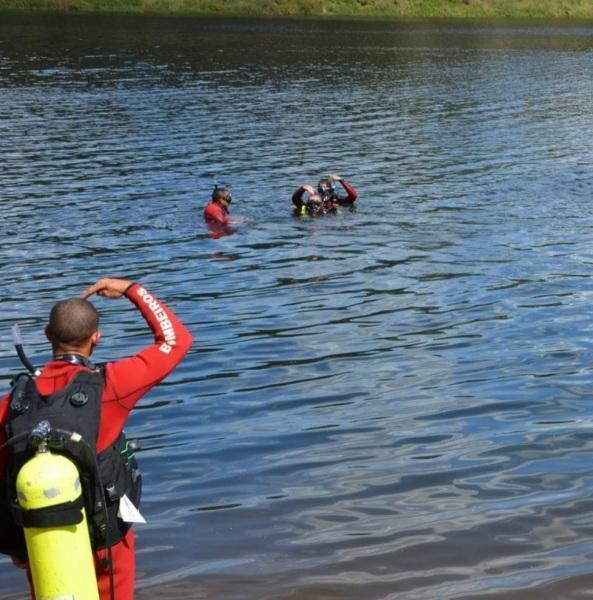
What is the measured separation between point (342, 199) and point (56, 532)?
1914 cm

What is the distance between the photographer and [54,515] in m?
5.26

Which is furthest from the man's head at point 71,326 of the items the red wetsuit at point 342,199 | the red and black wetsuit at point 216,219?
the red wetsuit at point 342,199

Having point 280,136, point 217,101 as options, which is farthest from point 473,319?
point 217,101

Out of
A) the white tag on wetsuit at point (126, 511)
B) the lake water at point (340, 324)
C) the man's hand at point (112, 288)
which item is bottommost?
the lake water at point (340, 324)

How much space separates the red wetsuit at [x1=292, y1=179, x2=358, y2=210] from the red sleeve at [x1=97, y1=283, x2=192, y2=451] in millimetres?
A: 17254

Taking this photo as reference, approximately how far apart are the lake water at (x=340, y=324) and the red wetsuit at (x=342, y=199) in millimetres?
457

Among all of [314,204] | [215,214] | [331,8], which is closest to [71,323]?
[215,214]

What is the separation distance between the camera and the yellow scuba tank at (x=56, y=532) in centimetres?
522

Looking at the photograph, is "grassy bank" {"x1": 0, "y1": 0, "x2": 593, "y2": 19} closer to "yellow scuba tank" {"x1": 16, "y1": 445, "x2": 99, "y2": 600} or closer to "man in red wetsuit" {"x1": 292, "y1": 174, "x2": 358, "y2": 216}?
"man in red wetsuit" {"x1": 292, "y1": 174, "x2": 358, "y2": 216}

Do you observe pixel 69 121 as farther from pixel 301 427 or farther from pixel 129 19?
pixel 129 19

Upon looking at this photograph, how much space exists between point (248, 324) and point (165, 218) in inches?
344

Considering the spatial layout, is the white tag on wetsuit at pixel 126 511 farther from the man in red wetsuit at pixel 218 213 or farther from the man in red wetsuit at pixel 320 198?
the man in red wetsuit at pixel 320 198

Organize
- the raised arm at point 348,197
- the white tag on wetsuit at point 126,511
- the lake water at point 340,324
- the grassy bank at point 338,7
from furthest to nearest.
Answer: the grassy bank at point 338,7, the raised arm at point 348,197, the lake water at point 340,324, the white tag on wetsuit at point 126,511

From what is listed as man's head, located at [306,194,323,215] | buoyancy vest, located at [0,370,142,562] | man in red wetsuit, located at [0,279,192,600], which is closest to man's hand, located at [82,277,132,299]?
man in red wetsuit, located at [0,279,192,600]
